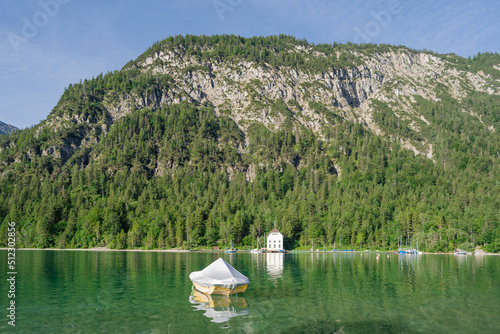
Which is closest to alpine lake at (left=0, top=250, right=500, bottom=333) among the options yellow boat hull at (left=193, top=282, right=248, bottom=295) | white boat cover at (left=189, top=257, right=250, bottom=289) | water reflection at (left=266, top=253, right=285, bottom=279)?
yellow boat hull at (left=193, top=282, right=248, bottom=295)

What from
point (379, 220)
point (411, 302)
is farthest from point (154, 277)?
point (379, 220)

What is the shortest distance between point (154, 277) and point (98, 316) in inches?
1244

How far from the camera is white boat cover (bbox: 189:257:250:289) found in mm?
45066

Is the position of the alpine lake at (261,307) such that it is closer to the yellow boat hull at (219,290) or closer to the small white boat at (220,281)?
the yellow boat hull at (219,290)

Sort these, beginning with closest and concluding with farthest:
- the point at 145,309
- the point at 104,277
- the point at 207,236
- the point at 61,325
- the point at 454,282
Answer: the point at 61,325 < the point at 145,309 < the point at 454,282 < the point at 104,277 < the point at 207,236

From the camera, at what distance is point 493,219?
176m

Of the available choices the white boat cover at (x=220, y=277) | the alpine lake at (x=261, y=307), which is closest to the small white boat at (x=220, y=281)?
the white boat cover at (x=220, y=277)

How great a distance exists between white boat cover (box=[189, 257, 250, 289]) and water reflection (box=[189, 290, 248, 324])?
5.54 ft

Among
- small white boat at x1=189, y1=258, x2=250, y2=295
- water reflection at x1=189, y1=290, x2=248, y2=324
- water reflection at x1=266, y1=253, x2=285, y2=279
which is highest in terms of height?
small white boat at x1=189, y1=258, x2=250, y2=295

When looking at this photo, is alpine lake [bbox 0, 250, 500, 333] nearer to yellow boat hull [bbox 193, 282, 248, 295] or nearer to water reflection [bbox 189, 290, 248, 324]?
water reflection [bbox 189, 290, 248, 324]

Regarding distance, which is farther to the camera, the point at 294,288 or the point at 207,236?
the point at 207,236

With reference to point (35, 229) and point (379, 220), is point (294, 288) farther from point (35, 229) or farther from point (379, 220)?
point (35, 229)

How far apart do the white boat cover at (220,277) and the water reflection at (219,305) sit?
1690 millimetres

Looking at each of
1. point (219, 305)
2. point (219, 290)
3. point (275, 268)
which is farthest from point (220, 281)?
point (275, 268)
